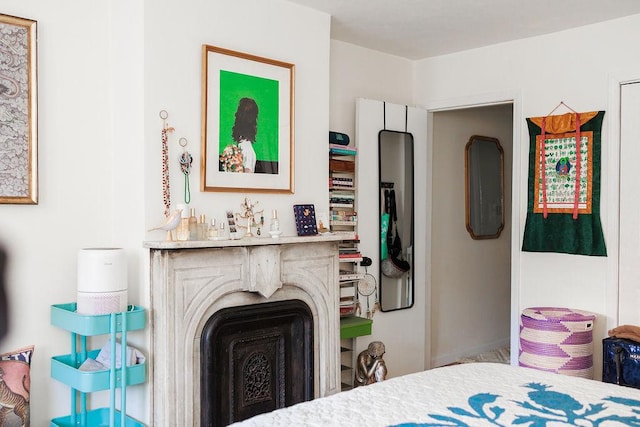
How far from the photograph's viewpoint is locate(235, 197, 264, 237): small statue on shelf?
11.0 feet

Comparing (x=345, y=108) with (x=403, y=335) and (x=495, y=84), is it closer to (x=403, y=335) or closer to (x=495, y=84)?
(x=495, y=84)

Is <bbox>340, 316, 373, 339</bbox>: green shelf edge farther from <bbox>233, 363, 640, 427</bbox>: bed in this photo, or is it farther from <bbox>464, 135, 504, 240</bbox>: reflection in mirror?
<bbox>464, 135, 504, 240</bbox>: reflection in mirror

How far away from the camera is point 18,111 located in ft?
9.55

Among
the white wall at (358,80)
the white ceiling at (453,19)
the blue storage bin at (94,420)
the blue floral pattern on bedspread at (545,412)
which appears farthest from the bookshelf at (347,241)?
the blue floral pattern on bedspread at (545,412)

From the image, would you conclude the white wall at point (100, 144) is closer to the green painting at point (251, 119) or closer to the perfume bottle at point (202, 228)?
the perfume bottle at point (202, 228)

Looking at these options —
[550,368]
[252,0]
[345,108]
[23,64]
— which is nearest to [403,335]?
[550,368]

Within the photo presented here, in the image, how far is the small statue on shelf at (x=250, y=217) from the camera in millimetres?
3363

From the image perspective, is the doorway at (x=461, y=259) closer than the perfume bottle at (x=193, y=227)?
No

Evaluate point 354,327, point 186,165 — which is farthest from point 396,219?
point 186,165

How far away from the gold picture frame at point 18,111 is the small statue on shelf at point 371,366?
232 centimetres

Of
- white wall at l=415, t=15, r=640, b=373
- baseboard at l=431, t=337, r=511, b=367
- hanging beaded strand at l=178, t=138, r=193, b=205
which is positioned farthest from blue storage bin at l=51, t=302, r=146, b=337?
baseboard at l=431, t=337, r=511, b=367

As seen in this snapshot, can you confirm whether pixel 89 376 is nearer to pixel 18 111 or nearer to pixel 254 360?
pixel 254 360

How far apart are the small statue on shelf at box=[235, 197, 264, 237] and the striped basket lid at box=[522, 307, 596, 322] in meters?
1.87

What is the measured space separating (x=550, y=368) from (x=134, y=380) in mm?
2503
